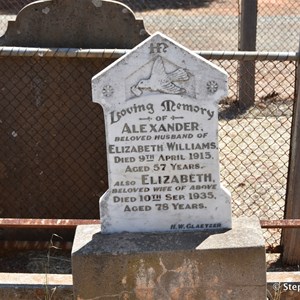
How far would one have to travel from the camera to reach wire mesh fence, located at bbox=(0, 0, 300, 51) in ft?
48.6

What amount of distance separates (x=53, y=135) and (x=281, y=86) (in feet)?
17.5

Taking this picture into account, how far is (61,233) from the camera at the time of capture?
6.70m

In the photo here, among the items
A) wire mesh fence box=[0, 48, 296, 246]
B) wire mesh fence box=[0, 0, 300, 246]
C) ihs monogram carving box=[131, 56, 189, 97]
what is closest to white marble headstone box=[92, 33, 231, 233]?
ihs monogram carving box=[131, 56, 189, 97]

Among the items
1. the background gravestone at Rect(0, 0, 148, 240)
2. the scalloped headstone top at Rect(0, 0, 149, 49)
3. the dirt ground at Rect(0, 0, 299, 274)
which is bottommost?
the dirt ground at Rect(0, 0, 299, 274)

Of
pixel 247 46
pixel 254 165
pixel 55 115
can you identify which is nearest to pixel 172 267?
pixel 55 115

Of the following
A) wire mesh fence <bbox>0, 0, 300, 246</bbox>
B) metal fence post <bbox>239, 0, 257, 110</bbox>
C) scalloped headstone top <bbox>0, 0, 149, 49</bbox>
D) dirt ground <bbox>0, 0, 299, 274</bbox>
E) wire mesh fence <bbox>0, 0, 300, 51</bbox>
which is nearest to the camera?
scalloped headstone top <bbox>0, 0, 149, 49</bbox>

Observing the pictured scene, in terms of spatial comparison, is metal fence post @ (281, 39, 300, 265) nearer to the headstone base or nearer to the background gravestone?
the background gravestone

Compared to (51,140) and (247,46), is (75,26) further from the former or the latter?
(247,46)

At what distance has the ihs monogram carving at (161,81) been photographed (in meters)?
4.61

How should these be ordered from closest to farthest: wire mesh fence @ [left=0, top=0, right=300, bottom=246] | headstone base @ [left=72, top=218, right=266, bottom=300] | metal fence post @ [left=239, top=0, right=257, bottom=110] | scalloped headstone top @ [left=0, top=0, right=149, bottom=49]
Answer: headstone base @ [left=72, top=218, right=266, bottom=300]
scalloped headstone top @ [left=0, top=0, right=149, bottom=49]
wire mesh fence @ [left=0, top=0, right=300, bottom=246]
metal fence post @ [left=239, top=0, right=257, bottom=110]

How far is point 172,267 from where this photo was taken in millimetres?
4645

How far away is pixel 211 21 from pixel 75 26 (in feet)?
36.0

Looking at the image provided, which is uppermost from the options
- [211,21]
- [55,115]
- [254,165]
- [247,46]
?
[211,21]

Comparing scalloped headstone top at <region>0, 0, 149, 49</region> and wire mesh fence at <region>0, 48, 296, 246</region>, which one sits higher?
scalloped headstone top at <region>0, 0, 149, 49</region>
